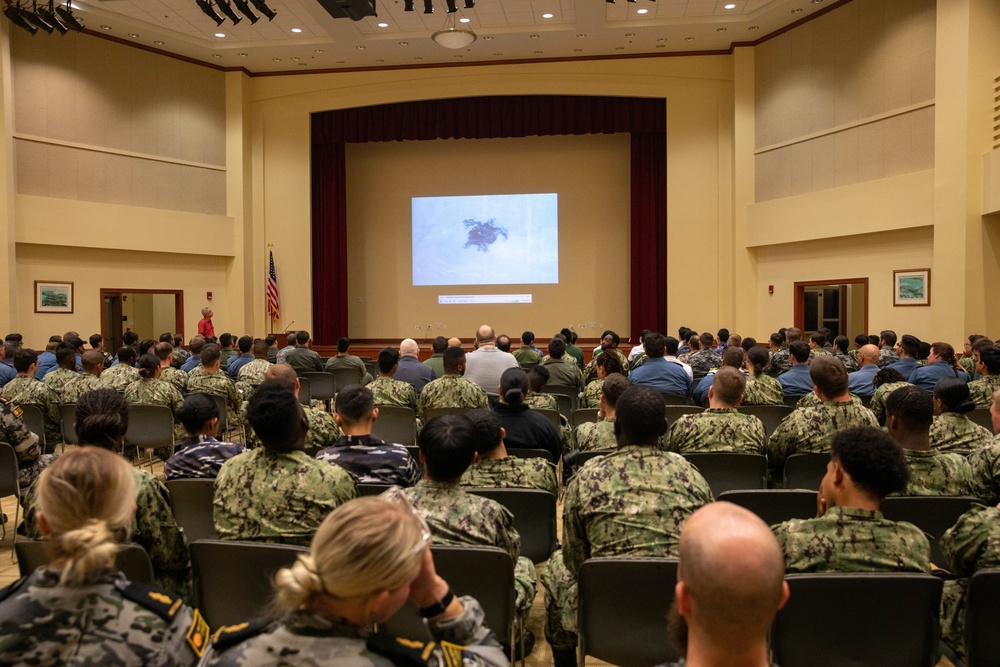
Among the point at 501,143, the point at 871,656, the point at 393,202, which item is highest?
the point at 501,143

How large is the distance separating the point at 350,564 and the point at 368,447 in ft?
7.40

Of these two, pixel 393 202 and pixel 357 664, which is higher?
pixel 393 202

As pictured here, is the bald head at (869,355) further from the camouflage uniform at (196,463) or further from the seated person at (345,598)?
the seated person at (345,598)

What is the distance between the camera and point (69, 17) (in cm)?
1079

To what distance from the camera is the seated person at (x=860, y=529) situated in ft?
7.36

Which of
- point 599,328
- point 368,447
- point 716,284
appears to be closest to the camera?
point 368,447

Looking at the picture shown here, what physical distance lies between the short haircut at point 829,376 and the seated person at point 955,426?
0.48 meters

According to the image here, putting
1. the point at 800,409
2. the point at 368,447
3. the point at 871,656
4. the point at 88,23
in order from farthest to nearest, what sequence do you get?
1. the point at 88,23
2. the point at 800,409
3. the point at 368,447
4. the point at 871,656

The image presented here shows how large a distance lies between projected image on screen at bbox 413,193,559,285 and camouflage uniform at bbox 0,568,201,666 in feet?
49.8

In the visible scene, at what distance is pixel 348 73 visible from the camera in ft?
52.2

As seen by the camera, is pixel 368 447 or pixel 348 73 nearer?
pixel 368 447

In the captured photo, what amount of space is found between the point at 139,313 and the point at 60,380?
405 inches

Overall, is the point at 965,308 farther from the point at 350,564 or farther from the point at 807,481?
the point at 350,564

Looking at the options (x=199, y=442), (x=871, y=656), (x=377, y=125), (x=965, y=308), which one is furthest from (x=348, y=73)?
(x=871, y=656)
